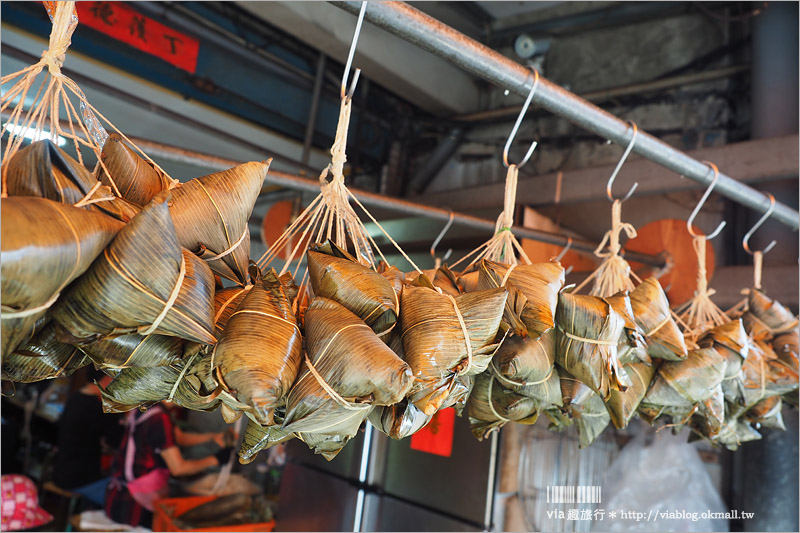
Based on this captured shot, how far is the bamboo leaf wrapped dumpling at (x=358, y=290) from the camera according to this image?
795 millimetres

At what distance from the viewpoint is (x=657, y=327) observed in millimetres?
1203

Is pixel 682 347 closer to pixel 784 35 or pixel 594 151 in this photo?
pixel 784 35

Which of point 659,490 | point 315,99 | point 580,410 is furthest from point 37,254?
point 315,99

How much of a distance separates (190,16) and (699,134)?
3.23 m

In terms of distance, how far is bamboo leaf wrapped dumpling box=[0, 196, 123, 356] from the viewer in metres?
0.52

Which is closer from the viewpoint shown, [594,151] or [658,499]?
[658,499]

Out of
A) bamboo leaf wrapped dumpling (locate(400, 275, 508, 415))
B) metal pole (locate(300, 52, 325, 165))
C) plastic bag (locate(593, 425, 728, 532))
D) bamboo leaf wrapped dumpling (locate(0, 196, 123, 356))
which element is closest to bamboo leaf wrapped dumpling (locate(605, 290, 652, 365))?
bamboo leaf wrapped dumpling (locate(400, 275, 508, 415))

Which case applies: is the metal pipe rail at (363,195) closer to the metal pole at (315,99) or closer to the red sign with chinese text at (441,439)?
the red sign with chinese text at (441,439)

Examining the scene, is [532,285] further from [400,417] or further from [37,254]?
[37,254]

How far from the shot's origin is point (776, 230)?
8.98ft

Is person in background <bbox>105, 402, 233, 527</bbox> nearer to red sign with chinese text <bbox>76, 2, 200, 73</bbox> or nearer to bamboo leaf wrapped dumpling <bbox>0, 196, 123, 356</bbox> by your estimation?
red sign with chinese text <bbox>76, 2, 200, 73</bbox>

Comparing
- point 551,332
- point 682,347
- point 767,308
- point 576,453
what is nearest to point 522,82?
point 551,332

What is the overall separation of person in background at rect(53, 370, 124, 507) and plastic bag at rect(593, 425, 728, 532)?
3117 millimetres

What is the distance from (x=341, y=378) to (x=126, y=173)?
0.41m
